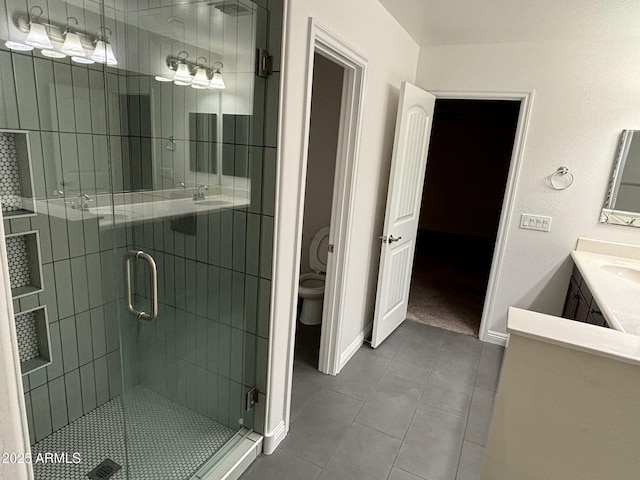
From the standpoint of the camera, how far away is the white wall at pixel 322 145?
3.19m

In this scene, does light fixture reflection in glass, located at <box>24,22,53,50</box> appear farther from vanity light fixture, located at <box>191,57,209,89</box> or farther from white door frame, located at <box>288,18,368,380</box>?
white door frame, located at <box>288,18,368,380</box>

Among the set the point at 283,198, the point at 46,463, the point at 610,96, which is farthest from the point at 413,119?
the point at 46,463

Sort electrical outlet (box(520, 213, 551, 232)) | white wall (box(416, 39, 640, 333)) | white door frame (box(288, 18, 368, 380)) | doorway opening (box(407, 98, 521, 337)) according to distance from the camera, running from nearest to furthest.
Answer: white door frame (box(288, 18, 368, 380)) → white wall (box(416, 39, 640, 333)) → electrical outlet (box(520, 213, 551, 232)) → doorway opening (box(407, 98, 521, 337))

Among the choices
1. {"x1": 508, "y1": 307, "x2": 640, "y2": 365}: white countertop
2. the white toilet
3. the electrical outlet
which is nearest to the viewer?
{"x1": 508, "y1": 307, "x2": 640, "y2": 365}: white countertop

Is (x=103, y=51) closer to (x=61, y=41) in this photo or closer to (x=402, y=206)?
(x=61, y=41)

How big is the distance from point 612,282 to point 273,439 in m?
1.99

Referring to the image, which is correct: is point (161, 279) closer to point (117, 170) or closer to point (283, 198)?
point (117, 170)

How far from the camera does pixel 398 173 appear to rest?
266 centimetres

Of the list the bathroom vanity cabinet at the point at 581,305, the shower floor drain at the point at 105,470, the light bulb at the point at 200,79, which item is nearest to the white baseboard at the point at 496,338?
the bathroom vanity cabinet at the point at 581,305

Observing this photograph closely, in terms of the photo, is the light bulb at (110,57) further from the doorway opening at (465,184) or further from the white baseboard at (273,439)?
the doorway opening at (465,184)

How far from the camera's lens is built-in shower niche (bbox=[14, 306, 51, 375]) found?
173 centimetres

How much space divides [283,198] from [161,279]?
0.70 m

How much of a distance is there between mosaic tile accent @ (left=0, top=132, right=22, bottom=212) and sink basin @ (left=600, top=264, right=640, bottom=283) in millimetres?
3166

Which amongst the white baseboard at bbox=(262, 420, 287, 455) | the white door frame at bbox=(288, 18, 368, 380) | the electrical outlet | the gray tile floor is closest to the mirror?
the electrical outlet
